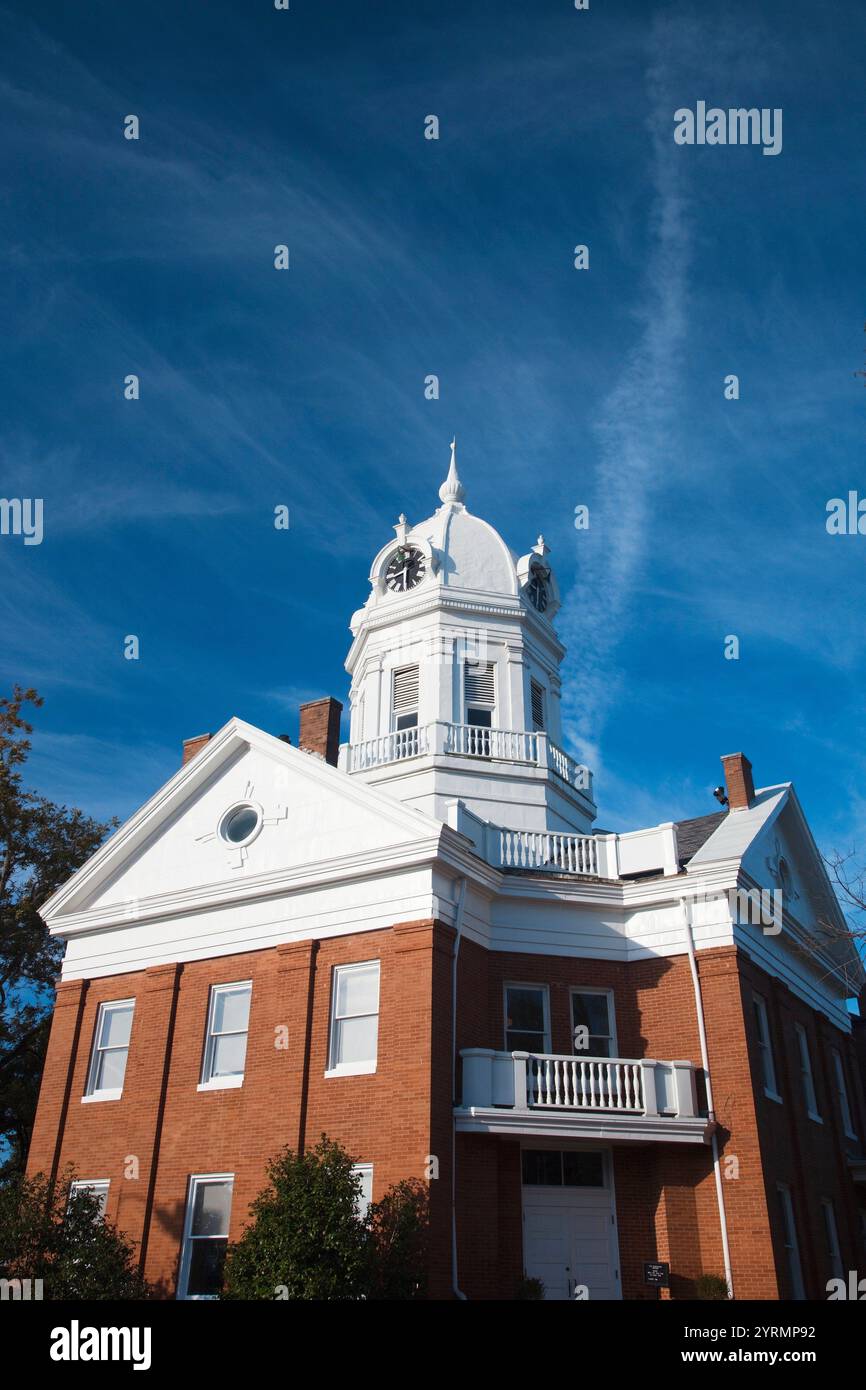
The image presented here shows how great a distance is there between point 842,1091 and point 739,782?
791cm

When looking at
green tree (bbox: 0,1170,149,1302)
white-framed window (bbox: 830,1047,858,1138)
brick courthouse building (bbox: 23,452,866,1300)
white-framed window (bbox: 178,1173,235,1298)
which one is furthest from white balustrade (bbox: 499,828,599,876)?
green tree (bbox: 0,1170,149,1302)

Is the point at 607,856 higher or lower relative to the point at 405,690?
lower

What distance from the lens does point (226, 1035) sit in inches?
883

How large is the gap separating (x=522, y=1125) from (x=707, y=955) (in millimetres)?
5055

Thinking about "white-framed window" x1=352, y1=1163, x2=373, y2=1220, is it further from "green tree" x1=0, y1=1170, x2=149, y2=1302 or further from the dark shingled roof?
the dark shingled roof

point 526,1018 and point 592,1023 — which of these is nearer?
point 526,1018

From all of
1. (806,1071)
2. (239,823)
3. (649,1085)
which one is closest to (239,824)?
(239,823)

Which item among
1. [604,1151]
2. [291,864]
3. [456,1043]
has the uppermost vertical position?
[291,864]

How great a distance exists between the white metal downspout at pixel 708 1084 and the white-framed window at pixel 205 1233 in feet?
28.2

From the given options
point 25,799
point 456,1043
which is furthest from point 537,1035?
point 25,799

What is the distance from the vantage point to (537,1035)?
2167 centimetres

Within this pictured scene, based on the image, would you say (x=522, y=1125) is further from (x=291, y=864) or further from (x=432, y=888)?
(x=291, y=864)

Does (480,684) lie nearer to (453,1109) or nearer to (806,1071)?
(806,1071)
